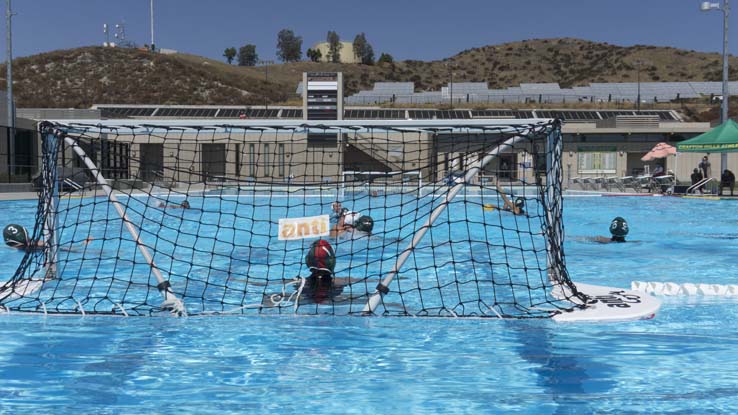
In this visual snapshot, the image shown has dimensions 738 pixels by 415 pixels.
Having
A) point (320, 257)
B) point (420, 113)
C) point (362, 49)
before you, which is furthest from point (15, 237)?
point (362, 49)

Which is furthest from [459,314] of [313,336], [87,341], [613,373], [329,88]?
[329,88]

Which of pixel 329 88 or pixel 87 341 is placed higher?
pixel 329 88

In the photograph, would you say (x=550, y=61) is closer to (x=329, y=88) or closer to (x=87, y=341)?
(x=329, y=88)

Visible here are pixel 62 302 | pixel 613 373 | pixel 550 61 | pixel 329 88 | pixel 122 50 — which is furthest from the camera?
pixel 550 61

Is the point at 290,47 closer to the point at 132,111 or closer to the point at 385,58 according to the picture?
the point at 385,58

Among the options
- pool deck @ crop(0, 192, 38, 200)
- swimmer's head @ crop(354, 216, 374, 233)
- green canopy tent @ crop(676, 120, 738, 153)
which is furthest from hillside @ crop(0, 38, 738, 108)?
swimmer's head @ crop(354, 216, 374, 233)

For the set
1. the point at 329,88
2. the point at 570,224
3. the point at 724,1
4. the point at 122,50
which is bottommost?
the point at 570,224

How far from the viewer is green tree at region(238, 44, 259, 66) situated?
469ft

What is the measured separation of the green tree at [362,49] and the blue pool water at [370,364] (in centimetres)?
13557

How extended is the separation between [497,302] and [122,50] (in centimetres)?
10542

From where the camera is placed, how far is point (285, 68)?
13212cm

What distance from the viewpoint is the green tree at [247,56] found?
143000mm

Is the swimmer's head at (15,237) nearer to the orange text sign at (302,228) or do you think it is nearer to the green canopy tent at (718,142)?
the orange text sign at (302,228)

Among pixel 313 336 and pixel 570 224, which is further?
pixel 570 224
